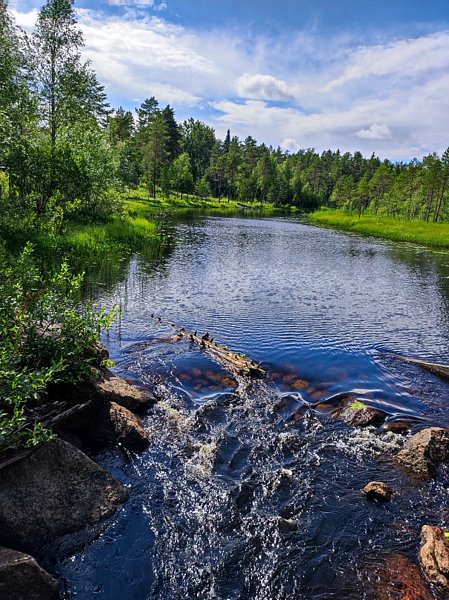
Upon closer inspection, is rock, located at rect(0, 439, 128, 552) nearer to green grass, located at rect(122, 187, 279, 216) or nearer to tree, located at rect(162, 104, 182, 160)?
green grass, located at rect(122, 187, 279, 216)

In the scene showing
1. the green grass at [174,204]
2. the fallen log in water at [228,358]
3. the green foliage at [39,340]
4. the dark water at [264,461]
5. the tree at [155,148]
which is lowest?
the dark water at [264,461]

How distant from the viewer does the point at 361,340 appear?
21.4m

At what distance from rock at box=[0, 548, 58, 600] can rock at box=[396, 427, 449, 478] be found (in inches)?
352

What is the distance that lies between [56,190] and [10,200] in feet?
15.1

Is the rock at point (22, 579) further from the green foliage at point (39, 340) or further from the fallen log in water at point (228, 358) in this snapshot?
the fallen log in water at point (228, 358)

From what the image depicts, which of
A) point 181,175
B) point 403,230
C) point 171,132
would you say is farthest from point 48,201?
point 171,132

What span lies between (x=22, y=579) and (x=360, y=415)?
10305 millimetres

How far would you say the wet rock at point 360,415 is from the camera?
13070 millimetres

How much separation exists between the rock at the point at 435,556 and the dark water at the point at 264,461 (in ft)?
1.42

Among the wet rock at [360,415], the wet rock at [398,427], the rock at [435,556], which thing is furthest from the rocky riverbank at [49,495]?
the wet rock at [398,427]

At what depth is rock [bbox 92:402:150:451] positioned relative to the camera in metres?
11.1

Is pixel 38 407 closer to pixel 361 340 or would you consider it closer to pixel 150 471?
pixel 150 471

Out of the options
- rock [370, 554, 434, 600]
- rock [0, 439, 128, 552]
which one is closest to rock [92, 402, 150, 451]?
rock [0, 439, 128, 552]

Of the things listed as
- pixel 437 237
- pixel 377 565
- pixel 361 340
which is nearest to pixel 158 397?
pixel 377 565
